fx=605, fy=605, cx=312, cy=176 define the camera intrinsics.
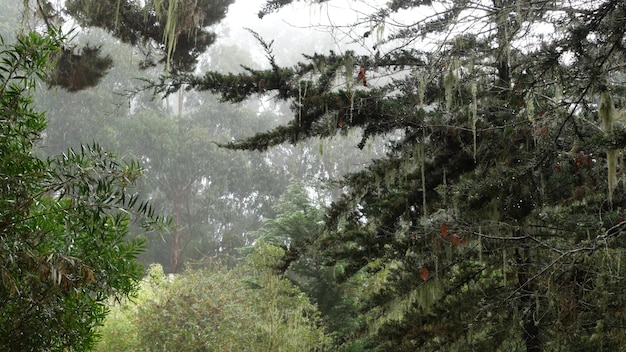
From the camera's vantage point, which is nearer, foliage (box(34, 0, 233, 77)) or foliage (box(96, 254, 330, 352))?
foliage (box(34, 0, 233, 77))

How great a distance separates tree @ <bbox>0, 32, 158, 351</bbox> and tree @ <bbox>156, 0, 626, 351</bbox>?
188cm

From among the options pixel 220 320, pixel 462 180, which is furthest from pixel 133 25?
pixel 220 320

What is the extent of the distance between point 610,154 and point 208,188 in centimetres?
2402

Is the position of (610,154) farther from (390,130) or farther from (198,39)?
(198,39)

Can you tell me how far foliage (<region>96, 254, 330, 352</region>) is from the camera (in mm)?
9492

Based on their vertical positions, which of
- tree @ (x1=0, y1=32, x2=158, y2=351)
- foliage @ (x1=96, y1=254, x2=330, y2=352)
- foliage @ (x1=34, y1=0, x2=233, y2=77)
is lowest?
foliage @ (x1=96, y1=254, x2=330, y2=352)

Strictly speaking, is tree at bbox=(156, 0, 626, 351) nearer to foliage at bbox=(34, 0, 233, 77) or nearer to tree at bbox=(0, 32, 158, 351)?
foliage at bbox=(34, 0, 233, 77)

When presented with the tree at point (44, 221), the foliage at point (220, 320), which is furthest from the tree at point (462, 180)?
the foliage at point (220, 320)

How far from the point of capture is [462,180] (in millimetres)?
5445

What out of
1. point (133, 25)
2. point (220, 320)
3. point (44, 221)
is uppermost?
point (133, 25)

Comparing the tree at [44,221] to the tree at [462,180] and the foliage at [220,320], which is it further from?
the foliage at [220,320]

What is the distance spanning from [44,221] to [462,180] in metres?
3.46

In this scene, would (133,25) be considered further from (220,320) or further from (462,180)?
(220,320)

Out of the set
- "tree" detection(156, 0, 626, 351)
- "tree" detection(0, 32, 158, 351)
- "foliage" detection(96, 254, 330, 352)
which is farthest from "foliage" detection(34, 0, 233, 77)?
"foliage" detection(96, 254, 330, 352)
